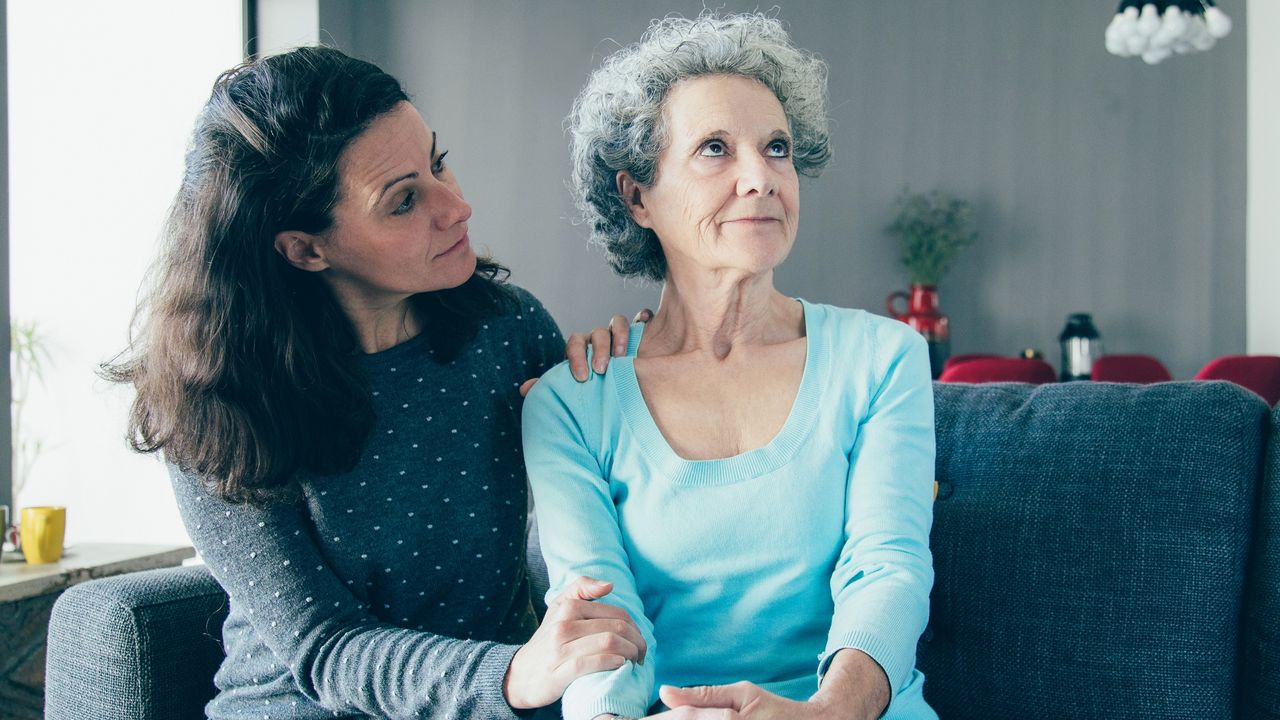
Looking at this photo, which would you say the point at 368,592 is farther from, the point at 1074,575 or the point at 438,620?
the point at 1074,575

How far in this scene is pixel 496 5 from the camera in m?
6.03

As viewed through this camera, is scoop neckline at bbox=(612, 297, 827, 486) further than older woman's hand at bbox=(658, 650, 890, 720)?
Yes

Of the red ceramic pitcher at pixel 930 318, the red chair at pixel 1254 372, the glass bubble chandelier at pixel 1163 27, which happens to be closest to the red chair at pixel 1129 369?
the red chair at pixel 1254 372

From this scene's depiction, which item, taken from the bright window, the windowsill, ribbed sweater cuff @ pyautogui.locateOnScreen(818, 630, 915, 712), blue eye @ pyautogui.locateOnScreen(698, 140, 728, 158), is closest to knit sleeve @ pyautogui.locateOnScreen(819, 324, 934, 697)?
ribbed sweater cuff @ pyautogui.locateOnScreen(818, 630, 915, 712)

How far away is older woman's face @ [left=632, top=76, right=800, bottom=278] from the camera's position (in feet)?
4.40

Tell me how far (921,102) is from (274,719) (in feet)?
18.0

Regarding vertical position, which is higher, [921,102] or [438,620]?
[921,102]

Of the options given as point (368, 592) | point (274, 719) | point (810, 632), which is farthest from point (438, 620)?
point (810, 632)

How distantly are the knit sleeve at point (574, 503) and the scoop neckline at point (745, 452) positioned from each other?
0.18 ft

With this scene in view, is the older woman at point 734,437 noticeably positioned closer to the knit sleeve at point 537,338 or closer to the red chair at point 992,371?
the knit sleeve at point 537,338

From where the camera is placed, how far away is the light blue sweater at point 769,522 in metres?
1.24

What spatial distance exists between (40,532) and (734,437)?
4.61ft

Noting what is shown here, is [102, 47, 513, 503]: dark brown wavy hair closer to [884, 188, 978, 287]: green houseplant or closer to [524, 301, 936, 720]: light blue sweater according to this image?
[524, 301, 936, 720]: light blue sweater

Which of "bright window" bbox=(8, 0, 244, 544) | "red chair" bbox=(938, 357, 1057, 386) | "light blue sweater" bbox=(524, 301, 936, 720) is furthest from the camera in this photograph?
"bright window" bbox=(8, 0, 244, 544)
